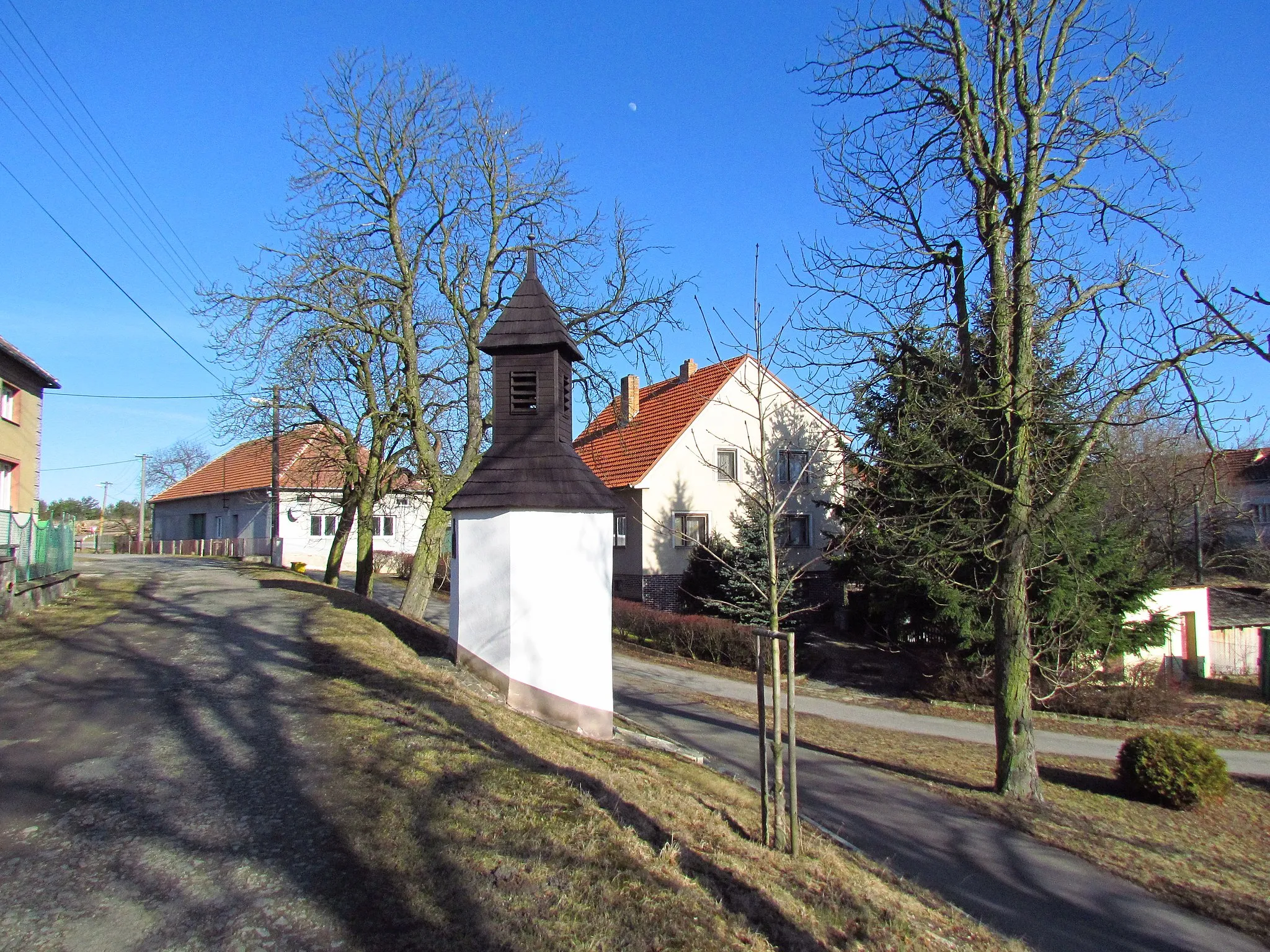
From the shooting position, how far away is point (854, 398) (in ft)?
37.0

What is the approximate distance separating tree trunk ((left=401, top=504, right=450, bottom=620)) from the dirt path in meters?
7.43

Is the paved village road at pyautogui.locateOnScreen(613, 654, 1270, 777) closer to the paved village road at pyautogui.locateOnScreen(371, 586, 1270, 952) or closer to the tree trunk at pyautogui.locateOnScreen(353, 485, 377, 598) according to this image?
the paved village road at pyautogui.locateOnScreen(371, 586, 1270, 952)

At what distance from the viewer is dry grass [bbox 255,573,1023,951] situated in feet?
15.1

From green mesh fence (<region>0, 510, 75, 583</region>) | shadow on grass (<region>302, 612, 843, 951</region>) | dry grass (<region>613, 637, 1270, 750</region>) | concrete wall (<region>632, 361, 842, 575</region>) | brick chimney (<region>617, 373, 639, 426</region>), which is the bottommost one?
dry grass (<region>613, 637, 1270, 750</region>)

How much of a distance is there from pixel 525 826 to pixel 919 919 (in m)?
2.92

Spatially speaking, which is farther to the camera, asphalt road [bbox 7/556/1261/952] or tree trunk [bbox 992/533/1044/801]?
tree trunk [bbox 992/533/1044/801]

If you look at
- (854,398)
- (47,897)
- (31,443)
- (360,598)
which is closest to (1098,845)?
(854,398)

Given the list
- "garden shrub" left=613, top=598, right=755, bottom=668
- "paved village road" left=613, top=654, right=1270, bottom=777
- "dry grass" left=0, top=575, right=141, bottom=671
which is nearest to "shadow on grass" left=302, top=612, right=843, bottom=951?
"dry grass" left=0, top=575, right=141, bottom=671

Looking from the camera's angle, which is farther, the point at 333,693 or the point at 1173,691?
the point at 1173,691

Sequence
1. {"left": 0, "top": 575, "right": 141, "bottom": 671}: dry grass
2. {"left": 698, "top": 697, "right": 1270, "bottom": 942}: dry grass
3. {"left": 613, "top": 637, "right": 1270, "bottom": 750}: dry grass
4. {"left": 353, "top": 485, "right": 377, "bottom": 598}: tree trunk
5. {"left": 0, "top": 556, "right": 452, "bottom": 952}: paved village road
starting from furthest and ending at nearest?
{"left": 353, "top": 485, "right": 377, "bottom": 598}: tree trunk → {"left": 613, "top": 637, "right": 1270, "bottom": 750}: dry grass → {"left": 0, "top": 575, "right": 141, "bottom": 671}: dry grass → {"left": 698, "top": 697, "right": 1270, "bottom": 942}: dry grass → {"left": 0, "top": 556, "right": 452, "bottom": 952}: paved village road

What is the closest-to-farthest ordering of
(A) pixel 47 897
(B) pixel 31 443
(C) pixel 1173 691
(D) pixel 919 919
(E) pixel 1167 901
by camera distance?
(A) pixel 47 897
(D) pixel 919 919
(E) pixel 1167 901
(C) pixel 1173 691
(B) pixel 31 443

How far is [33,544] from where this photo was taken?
15906 millimetres

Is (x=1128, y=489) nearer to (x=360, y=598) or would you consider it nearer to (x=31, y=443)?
(x=360, y=598)

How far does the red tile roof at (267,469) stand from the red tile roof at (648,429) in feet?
28.2
